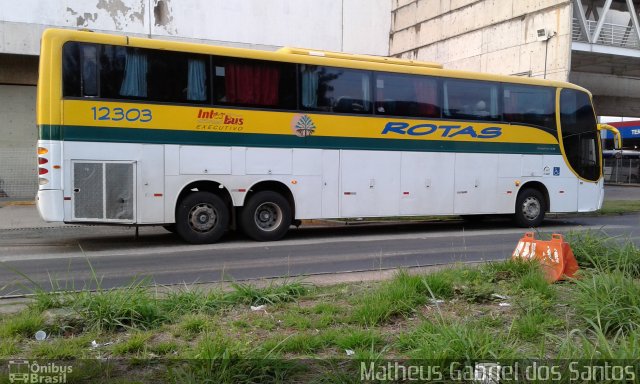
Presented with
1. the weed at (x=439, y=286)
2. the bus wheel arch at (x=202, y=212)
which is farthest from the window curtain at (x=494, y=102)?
the weed at (x=439, y=286)

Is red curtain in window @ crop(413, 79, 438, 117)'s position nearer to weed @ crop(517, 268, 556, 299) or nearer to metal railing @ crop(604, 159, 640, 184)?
weed @ crop(517, 268, 556, 299)

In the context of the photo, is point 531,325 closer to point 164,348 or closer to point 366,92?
point 164,348

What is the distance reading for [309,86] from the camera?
1168 cm

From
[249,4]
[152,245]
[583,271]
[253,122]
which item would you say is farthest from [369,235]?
[249,4]

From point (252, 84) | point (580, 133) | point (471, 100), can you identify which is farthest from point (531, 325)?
point (580, 133)

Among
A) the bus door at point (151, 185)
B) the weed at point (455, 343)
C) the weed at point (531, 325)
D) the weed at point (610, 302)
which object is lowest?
the weed at point (531, 325)

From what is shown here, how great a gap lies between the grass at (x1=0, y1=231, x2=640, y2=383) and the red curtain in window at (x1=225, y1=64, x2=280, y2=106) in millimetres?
6221

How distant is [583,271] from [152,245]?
8234 mm

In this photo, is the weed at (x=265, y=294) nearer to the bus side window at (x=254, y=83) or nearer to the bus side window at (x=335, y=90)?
the bus side window at (x=254, y=83)

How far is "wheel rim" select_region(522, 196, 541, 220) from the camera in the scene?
14.3 meters

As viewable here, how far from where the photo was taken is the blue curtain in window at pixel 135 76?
10.1 m

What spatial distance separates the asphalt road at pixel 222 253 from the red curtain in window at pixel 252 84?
305 centimetres

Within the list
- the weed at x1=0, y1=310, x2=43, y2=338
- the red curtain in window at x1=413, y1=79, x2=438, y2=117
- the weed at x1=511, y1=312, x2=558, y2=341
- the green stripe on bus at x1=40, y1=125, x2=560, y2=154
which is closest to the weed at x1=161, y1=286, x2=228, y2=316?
the weed at x1=0, y1=310, x2=43, y2=338

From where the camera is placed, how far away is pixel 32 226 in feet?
45.9
